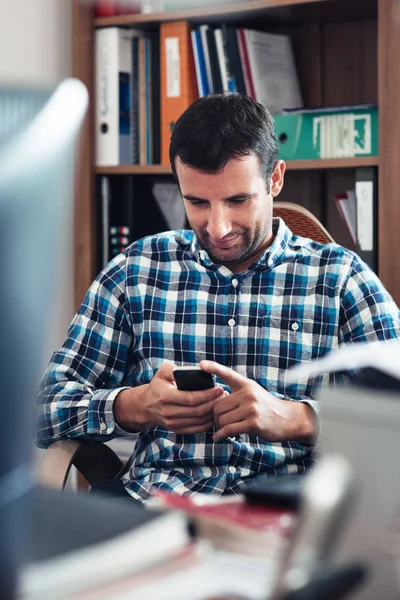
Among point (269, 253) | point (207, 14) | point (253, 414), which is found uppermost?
point (207, 14)

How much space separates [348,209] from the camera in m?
2.17

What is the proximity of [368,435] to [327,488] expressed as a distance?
0.18 ft

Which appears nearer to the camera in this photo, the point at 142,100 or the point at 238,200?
the point at 238,200

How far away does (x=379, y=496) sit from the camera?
0.52 m

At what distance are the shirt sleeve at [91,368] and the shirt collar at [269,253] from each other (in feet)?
0.49

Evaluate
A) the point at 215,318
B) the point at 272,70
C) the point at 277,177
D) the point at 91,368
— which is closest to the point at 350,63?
the point at 272,70

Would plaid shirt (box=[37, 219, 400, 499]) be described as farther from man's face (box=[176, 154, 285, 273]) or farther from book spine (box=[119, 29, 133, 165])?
book spine (box=[119, 29, 133, 165])

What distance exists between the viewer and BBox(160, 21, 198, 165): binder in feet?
7.30

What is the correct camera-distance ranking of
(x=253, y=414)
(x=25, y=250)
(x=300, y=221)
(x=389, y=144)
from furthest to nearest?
(x=389, y=144)
(x=300, y=221)
(x=253, y=414)
(x=25, y=250)

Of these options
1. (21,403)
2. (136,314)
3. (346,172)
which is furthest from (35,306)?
(346,172)

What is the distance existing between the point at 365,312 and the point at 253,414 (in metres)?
0.31

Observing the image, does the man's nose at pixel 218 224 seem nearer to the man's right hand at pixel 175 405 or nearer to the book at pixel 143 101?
the man's right hand at pixel 175 405

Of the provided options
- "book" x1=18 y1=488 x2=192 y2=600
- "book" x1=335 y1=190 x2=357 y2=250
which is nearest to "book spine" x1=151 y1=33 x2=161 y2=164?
"book" x1=335 y1=190 x2=357 y2=250

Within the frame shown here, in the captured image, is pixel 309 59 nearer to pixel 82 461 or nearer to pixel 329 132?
pixel 329 132
